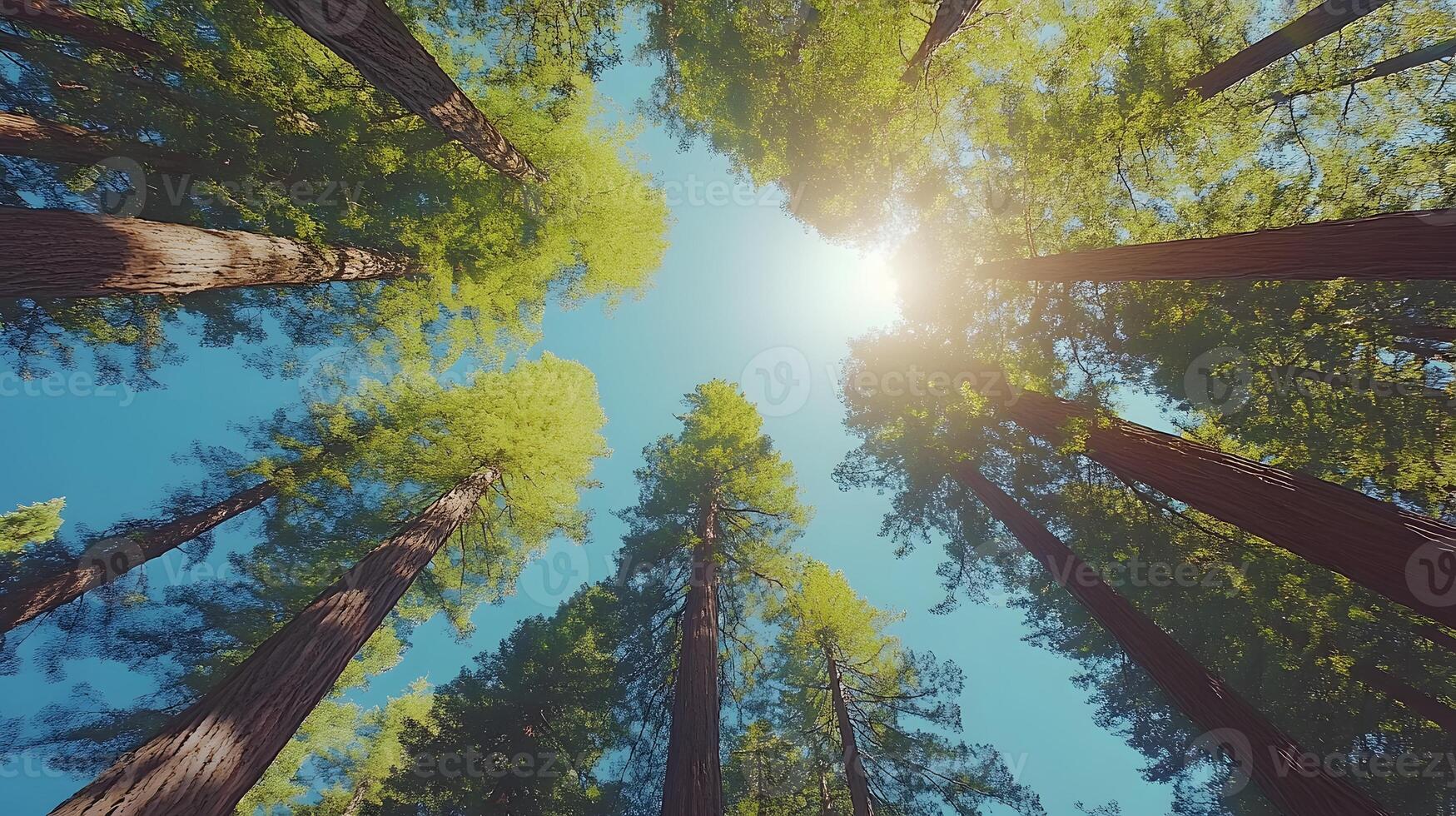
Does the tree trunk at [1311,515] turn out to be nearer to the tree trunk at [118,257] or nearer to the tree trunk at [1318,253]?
the tree trunk at [1318,253]

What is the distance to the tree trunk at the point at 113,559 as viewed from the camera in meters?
6.95

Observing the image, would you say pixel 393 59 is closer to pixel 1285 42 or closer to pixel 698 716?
pixel 698 716

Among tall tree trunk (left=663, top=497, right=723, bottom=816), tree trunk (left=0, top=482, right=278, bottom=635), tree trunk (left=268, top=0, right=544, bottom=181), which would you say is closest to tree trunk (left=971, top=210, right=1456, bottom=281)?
tall tree trunk (left=663, top=497, right=723, bottom=816)

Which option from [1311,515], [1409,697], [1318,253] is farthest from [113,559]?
[1409,697]

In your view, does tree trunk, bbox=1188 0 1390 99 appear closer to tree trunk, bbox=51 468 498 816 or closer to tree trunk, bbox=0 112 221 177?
tree trunk, bbox=51 468 498 816

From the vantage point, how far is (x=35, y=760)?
7.53 meters

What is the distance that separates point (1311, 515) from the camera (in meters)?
3.56

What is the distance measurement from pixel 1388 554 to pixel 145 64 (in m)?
13.2

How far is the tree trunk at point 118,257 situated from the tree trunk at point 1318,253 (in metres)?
9.23

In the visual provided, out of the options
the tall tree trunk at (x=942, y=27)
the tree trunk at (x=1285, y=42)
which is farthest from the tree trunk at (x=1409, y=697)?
the tall tree trunk at (x=942, y=27)

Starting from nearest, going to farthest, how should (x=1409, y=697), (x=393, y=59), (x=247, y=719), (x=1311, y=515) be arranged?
(x=247, y=719)
(x=1311, y=515)
(x=393, y=59)
(x=1409, y=697)

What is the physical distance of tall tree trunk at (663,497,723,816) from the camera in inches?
178

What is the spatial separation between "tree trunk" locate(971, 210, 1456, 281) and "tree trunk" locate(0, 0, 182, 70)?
1207cm

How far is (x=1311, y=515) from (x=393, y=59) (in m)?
9.68
